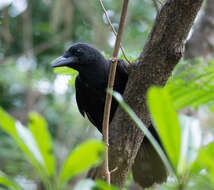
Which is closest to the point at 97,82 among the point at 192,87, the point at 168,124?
the point at 192,87

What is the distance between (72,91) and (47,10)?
168 centimetres

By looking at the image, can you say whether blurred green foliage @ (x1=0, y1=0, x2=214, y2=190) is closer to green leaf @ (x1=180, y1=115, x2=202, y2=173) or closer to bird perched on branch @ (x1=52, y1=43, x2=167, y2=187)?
bird perched on branch @ (x1=52, y1=43, x2=167, y2=187)

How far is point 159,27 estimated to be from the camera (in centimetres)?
209

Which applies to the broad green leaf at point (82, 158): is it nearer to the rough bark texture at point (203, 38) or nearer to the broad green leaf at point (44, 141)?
the broad green leaf at point (44, 141)

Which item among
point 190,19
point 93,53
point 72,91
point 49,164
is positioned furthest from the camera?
point 72,91

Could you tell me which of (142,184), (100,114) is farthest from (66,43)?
(142,184)

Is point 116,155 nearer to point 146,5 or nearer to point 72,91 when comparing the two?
point 72,91

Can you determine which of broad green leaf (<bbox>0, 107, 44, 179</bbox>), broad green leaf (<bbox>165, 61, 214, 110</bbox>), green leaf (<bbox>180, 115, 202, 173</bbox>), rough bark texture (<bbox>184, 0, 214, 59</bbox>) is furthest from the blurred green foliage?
broad green leaf (<bbox>0, 107, 44, 179</bbox>)

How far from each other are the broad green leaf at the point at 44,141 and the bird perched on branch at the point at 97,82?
2258 millimetres

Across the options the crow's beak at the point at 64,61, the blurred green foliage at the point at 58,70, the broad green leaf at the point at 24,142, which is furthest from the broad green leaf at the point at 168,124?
the crow's beak at the point at 64,61

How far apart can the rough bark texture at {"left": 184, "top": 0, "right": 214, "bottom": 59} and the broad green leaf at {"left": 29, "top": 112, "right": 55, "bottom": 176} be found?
11.4 feet

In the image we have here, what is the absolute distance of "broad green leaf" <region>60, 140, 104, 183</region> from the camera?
0.69 metres

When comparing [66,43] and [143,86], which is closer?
[143,86]

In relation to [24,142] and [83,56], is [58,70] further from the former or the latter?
[24,142]
